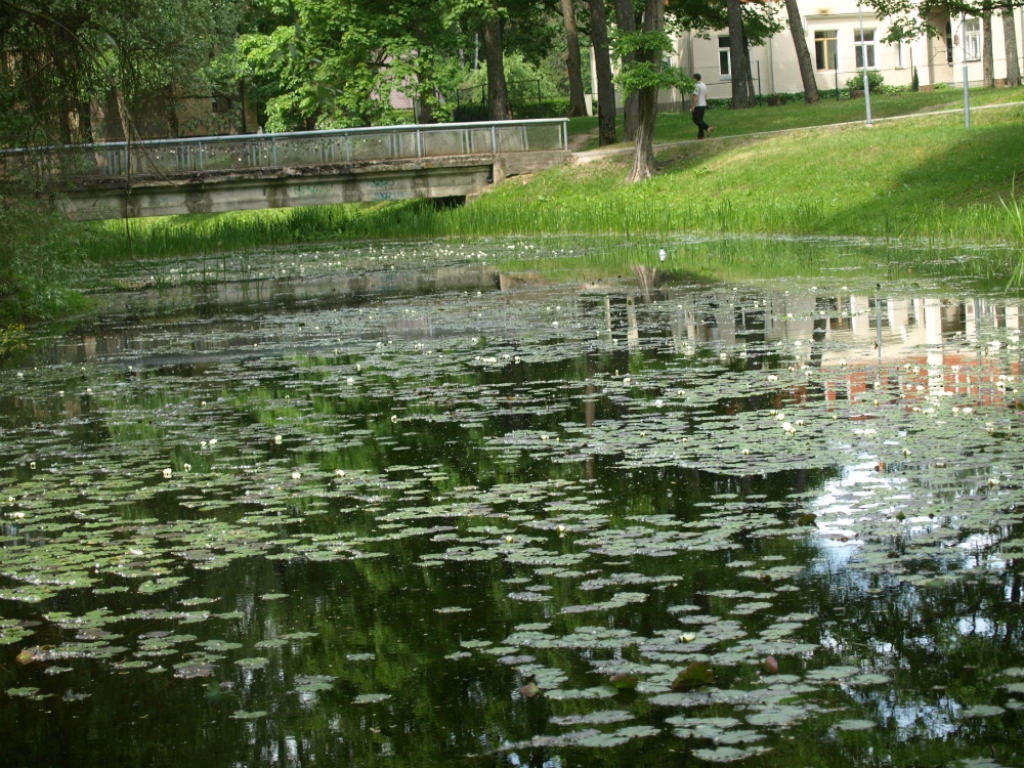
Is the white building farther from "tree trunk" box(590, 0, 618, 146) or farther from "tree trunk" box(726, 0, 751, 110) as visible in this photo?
"tree trunk" box(590, 0, 618, 146)

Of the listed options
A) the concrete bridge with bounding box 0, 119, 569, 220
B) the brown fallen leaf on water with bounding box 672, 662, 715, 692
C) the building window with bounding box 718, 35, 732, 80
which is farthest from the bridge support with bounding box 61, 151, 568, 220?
the brown fallen leaf on water with bounding box 672, 662, 715, 692

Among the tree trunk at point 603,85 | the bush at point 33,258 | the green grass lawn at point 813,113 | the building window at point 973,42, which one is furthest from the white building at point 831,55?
the bush at point 33,258

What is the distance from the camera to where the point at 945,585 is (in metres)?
5.40

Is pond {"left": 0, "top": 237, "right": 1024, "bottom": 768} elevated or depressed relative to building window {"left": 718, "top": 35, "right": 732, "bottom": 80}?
depressed

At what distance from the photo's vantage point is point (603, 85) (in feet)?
135

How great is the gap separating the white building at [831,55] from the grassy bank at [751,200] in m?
23.3

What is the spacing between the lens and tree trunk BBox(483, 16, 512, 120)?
140 ft

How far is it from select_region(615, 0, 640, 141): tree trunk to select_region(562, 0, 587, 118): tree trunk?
508 cm

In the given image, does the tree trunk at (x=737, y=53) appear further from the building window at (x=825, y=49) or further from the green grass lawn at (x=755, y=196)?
the building window at (x=825, y=49)

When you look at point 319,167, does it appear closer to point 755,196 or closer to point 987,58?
point 755,196

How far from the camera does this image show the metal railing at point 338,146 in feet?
116

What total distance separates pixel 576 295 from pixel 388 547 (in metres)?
12.2

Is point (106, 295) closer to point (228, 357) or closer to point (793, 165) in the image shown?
point (228, 357)

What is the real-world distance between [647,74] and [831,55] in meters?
30.7
